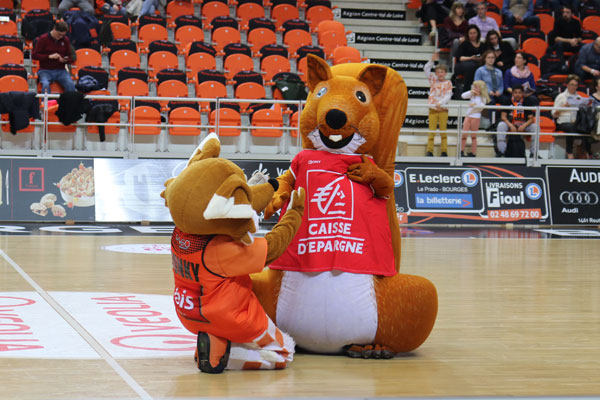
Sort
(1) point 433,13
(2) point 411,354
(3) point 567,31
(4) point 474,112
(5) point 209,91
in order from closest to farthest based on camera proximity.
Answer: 1. (2) point 411,354
2. (5) point 209,91
3. (4) point 474,112
4. (1) point 433,13
5. (3) point 567,31

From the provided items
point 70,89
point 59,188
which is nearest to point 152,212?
point 59,188

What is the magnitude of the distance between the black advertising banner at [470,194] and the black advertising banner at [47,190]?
4375 mm

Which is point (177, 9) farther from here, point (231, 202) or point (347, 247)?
point (231, 202)

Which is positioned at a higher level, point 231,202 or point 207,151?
point 207,151

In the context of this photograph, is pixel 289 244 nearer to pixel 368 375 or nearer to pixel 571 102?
pixel 368 375

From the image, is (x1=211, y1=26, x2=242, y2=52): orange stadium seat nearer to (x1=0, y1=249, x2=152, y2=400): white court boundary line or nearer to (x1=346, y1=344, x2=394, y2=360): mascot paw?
(x1=0, y1=249, x2=152, y2=400): white court boundary line

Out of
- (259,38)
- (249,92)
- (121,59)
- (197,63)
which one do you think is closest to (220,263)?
(249,92)

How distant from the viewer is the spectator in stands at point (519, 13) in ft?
56.3

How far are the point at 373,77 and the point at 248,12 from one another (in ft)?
38.2

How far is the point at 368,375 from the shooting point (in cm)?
416

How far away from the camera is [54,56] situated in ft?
41.8

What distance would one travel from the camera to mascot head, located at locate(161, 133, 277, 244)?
13.1 feet

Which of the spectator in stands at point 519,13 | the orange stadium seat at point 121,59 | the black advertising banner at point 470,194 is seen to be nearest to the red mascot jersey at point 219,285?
the black advertising banner at point 470,194

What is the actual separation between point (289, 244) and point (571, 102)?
35.1ft
